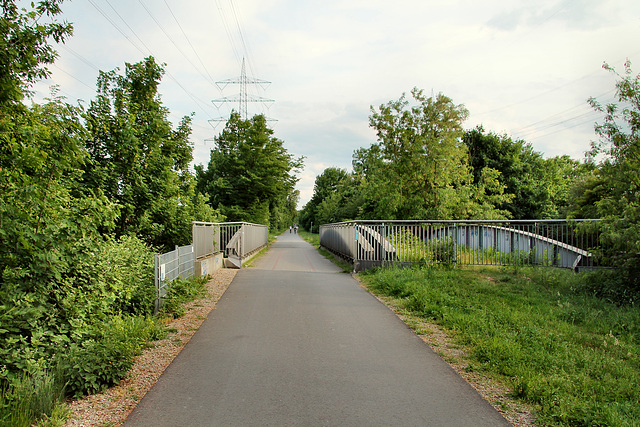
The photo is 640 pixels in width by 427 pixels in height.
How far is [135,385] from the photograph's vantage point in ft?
15.1

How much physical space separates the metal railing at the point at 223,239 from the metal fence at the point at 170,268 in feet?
3.91

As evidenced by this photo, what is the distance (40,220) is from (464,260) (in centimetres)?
1246

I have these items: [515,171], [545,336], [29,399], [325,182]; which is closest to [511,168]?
[515,171]

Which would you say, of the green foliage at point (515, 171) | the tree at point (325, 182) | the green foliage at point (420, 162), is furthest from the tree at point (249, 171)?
the tree at point (325, 182)

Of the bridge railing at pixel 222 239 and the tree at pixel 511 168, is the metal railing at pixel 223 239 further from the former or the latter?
the tree at pixel 511 168

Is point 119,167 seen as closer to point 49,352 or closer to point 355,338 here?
point 49,352

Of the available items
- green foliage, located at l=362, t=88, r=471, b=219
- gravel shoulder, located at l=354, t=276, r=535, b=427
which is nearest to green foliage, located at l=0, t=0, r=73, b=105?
gravel shoulder, located at l=354, t=276, r=535, b=427

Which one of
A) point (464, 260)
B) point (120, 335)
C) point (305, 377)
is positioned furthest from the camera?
point (464, 260)

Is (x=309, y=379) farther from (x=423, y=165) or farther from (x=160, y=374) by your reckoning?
(x=423, y=165)

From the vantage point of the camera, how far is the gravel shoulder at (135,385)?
12.5 feet

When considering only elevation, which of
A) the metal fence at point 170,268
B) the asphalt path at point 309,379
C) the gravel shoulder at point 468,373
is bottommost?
the gravel shoulder at point 468,373

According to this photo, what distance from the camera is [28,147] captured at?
15.1ft

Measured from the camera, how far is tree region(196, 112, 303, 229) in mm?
35812

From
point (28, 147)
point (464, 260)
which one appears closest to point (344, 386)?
point (28, 147)
